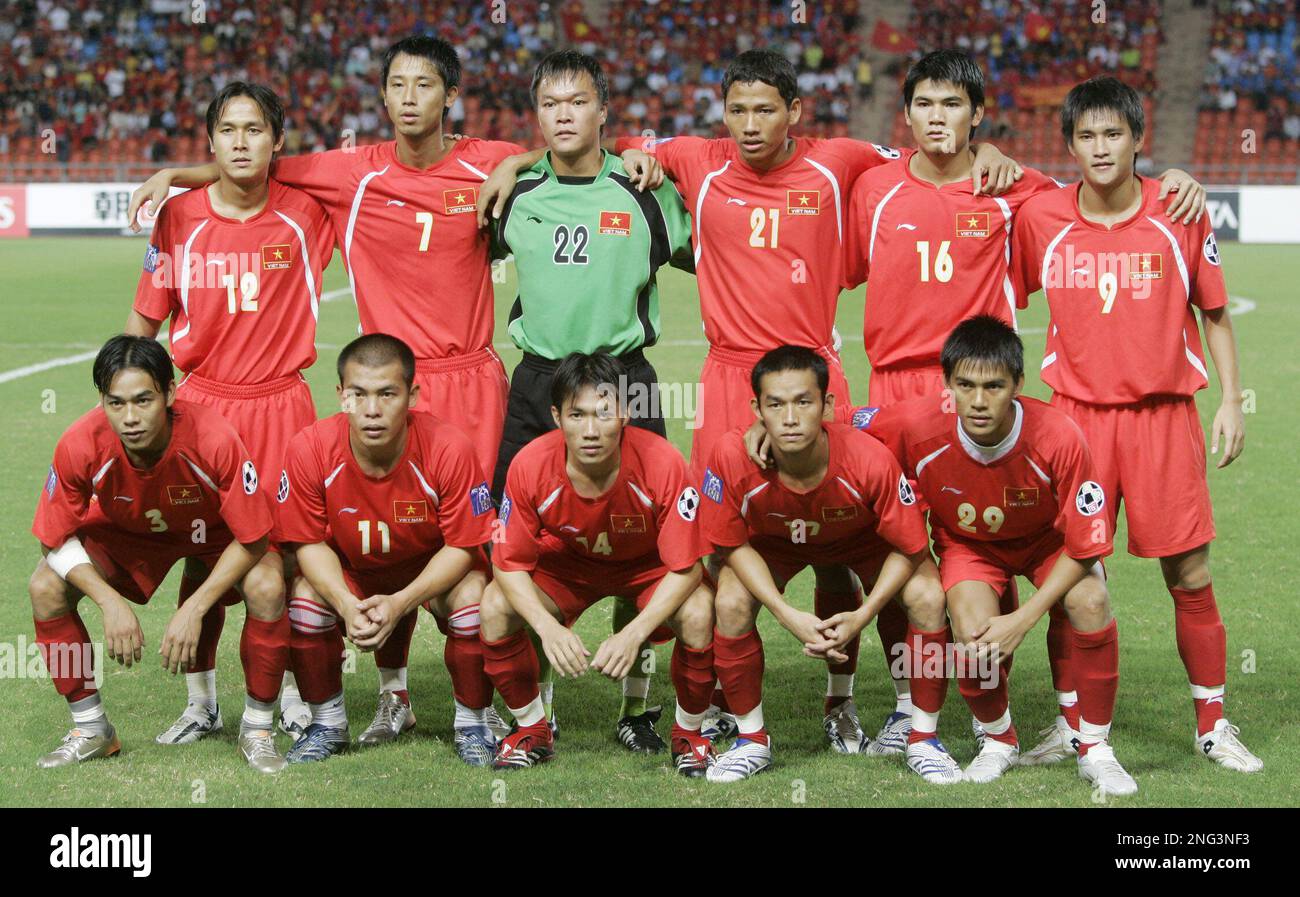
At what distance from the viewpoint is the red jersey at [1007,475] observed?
4754 millimetres

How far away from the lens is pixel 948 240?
5.29 m

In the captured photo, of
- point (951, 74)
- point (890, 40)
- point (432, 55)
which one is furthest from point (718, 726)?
point (890, 40)

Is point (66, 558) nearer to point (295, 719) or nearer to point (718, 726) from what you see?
point (295, 719)

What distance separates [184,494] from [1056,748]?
3043 mm

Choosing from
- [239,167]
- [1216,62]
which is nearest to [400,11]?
[1216,62]

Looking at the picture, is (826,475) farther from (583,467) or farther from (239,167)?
(239,167)

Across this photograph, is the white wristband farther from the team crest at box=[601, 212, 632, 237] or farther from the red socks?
the red socks

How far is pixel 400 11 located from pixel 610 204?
2823 cm

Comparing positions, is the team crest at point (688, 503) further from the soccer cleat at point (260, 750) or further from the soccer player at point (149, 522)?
the soccer cleat at point (260, 750)

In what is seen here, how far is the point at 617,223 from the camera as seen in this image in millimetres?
5406

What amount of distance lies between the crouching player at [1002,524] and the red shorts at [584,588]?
0.69m

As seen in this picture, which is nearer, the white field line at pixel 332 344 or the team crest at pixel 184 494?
the team crest at pixel 184 494

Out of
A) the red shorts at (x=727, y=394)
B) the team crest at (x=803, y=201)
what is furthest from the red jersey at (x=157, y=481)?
the team crest at (x=803, y=201)

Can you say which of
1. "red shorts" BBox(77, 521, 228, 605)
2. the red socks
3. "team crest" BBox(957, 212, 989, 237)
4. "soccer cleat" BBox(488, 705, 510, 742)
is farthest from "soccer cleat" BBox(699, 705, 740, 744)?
"team crest" BBox(957, 212, 989, 237)
